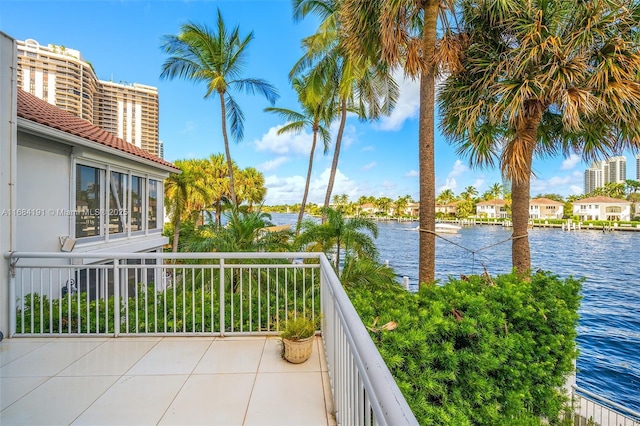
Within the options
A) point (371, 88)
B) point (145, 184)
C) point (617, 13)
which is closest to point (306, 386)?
point (617, 13)

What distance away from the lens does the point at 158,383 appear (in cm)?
246

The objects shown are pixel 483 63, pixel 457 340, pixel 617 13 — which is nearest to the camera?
pixel 457 340

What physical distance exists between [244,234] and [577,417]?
734 cm

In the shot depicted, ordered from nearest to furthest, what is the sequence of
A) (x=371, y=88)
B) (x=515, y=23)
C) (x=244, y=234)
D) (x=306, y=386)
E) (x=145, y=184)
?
(x=306, y=386) < (x=515, y=23) < (x=244, y=234) < (x=145, y=184) < (x=371, y=88)

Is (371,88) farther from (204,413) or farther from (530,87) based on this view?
(204,413)

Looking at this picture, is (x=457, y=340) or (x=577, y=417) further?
(x=577, y=417)

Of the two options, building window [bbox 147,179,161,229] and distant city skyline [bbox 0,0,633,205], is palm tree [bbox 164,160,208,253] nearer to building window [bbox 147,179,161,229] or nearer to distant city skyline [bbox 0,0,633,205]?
distant city skyline [bbox 0,0,633,205]

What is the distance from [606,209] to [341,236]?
62662 mm

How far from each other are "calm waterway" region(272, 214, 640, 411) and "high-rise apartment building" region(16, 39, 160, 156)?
646 inches

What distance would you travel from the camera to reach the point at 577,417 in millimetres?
5426

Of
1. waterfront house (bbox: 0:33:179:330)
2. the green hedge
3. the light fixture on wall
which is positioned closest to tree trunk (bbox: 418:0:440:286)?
the green hedge

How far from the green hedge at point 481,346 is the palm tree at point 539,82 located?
1.60 m

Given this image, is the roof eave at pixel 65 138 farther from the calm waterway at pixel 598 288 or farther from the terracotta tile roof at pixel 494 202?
the terracotta tile roof at pixel 494 202

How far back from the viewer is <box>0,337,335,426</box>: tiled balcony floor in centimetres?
206
